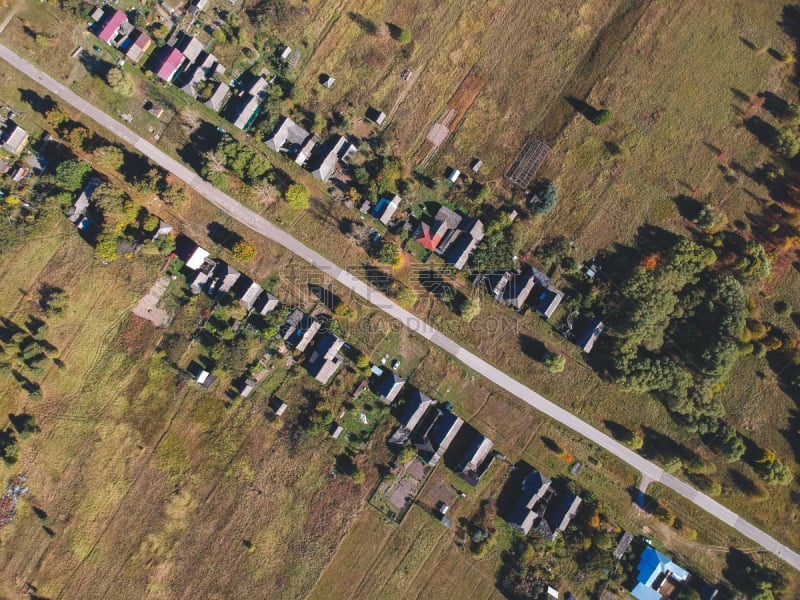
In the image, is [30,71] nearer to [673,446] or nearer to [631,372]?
[631,372]

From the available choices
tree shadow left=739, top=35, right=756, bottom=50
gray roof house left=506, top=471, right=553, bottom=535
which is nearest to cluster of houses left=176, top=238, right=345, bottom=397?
gray roof house left=506, top=471, right=553, bottom=535


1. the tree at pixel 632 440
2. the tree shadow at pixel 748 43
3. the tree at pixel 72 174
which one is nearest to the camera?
the tree at pixel 72 174

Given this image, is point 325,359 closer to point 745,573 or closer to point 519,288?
point 519,288

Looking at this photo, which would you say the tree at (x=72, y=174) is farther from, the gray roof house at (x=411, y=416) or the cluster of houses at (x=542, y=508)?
the cluster of houses at (x=542, y=508)

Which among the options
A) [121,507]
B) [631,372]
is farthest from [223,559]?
[631,372]

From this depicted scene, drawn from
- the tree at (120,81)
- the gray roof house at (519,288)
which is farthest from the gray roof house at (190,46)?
the gray roof house at (519,288)
